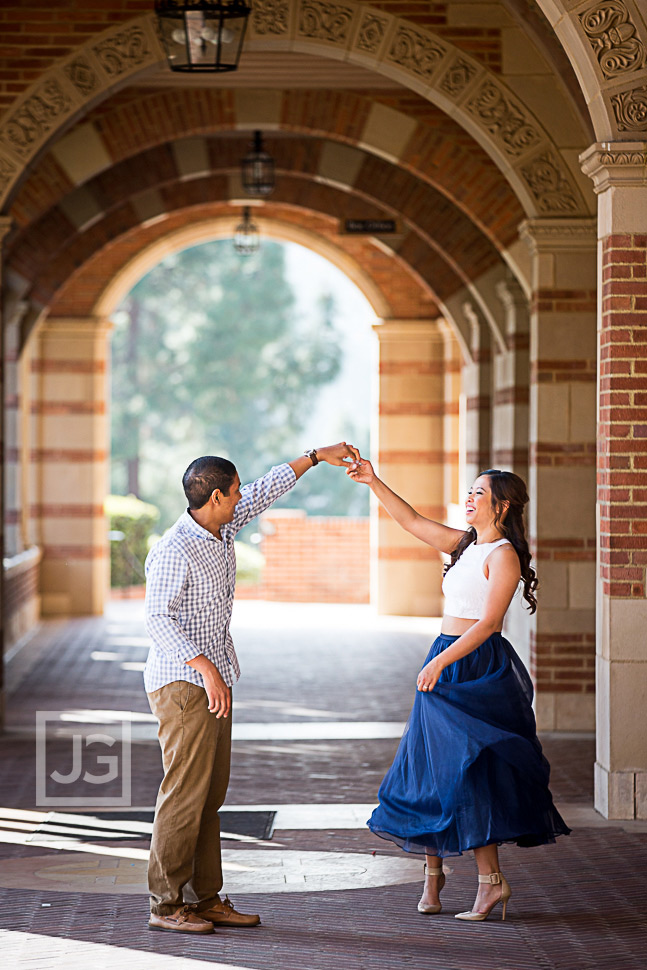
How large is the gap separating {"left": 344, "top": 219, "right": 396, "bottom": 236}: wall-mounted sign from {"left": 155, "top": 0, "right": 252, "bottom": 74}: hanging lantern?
21.7 ft

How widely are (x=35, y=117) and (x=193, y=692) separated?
5.33 meters

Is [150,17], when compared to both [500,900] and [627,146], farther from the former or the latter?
[500,900]

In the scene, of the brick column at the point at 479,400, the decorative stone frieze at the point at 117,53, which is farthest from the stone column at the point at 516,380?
the decorative stone frieze at the point at 117,53

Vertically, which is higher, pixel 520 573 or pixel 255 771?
pixel 520 573

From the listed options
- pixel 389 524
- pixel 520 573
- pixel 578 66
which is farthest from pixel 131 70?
pixel 389 524

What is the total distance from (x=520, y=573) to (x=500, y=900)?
130 cm

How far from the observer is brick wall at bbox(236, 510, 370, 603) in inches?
816

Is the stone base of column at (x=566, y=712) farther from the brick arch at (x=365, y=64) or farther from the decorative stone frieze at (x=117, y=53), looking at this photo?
the decorative stone frieze at (x=117, y=53)

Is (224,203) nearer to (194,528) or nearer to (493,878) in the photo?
(194,528)

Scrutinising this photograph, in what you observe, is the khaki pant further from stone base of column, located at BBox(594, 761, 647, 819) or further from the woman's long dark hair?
stone base of column, located at BBox(594, 761, 647, 819)

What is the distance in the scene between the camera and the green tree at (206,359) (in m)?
35.3

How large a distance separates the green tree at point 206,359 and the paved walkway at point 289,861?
80.2ft

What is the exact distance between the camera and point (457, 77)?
29.6 feet

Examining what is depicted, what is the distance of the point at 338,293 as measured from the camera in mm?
43031
